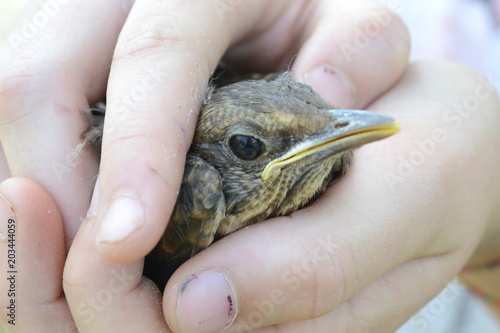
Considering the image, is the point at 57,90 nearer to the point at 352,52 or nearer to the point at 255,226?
the point at 255,226

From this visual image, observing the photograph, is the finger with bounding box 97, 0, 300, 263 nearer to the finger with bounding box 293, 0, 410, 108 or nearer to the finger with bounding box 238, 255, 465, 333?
the finger with bounding box 293, 0, 410, 108

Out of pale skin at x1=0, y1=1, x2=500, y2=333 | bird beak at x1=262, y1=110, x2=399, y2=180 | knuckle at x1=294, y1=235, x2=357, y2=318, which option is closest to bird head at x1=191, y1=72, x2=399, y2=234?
bird beak at x1=262, y1=110, x2=399, y2=180

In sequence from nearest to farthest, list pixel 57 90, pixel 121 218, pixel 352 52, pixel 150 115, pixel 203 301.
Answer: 1. pixel 121 218
2. pixel 150 115
3. pixel 203 301
4. pixel 57 90
5. pixel 352 52

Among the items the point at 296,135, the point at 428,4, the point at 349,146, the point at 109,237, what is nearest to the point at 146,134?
the point at 109,237

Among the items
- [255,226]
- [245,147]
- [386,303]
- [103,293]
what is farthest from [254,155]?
[386,303]

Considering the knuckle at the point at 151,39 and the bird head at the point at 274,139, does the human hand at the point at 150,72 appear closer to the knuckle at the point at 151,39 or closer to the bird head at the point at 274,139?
the knuckle at the point at 151,39

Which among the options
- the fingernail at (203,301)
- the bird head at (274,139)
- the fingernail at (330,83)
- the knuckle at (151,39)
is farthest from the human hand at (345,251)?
the knuckle at (151,39)
